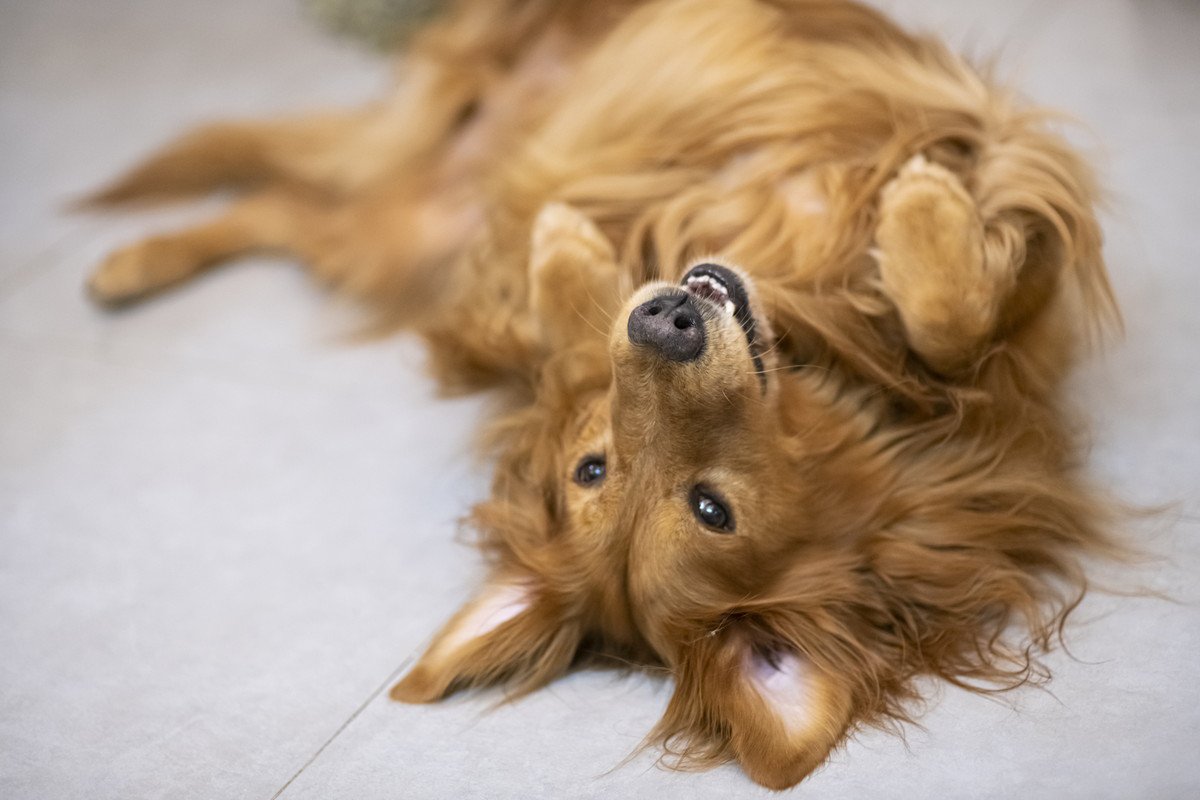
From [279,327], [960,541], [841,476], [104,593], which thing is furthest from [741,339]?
[279,327]

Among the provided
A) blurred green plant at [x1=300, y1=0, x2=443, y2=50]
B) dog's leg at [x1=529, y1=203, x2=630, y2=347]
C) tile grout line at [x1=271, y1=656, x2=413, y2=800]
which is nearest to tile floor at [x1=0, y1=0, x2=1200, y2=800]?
tile grout line at [x1=271, y1=656, x2=413, y2=800]

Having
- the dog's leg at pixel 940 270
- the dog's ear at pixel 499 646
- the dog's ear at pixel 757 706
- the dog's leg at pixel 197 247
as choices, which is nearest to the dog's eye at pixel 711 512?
the dog's ear at pixel 757 706

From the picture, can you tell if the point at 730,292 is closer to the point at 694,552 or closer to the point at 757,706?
the point at 694,552

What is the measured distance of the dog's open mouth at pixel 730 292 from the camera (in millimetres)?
1745

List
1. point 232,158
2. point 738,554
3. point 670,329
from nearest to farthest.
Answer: point 670,329 < point 738,554 < point 232,158

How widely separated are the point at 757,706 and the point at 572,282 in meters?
0.85

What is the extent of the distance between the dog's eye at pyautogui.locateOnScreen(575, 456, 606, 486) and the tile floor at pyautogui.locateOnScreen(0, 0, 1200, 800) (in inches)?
12.8

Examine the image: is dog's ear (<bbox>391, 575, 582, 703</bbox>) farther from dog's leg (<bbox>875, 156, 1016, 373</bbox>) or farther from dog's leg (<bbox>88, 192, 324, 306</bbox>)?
dog's leg (<bbox>88, 192, 324, 306</bbox>)

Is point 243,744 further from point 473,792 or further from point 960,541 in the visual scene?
point 960,541

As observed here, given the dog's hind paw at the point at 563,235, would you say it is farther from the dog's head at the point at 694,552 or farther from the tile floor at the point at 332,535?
the tile floor at the point at 332,535

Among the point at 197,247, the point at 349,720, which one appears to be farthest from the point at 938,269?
the point at 197,247

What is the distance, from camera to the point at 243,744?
5.92 feet

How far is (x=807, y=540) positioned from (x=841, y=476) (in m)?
0.12

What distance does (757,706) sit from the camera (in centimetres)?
158
